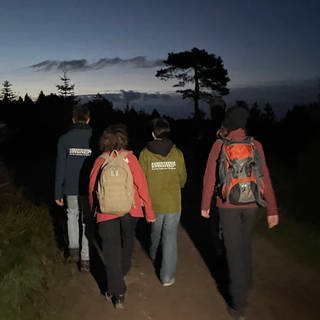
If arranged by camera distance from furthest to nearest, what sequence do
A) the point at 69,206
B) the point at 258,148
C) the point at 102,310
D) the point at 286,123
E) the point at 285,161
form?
the point at 286,123, the point at 285,161, the point at 69,206, the point at 102,310, the point at 258,148

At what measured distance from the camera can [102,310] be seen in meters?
5.23

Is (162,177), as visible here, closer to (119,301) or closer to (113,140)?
(113,140)

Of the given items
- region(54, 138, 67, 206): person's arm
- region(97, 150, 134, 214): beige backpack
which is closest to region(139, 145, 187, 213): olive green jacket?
region(97, 150, 134, 214): beige backpack

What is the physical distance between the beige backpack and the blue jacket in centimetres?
114

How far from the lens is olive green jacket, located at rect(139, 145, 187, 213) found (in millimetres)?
5570

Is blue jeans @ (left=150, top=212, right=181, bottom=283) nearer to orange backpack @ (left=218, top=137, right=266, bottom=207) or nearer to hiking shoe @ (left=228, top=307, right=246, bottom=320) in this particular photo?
hiking shoe @ (left=228, top=307, right=246, bottom=320)

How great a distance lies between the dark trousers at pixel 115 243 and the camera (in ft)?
16.6

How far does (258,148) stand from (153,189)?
147 cm

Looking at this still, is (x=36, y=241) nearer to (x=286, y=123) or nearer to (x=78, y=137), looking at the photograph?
(x=78, y=137)

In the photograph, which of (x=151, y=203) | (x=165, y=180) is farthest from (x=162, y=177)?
(x=151, y=203)

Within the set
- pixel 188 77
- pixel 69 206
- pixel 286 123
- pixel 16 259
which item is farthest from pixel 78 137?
pixel 188 77

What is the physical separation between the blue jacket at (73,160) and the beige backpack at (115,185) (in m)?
1.14

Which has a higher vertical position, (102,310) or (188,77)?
(188,77)

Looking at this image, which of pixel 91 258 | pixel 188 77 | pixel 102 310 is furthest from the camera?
pixel 188 77
